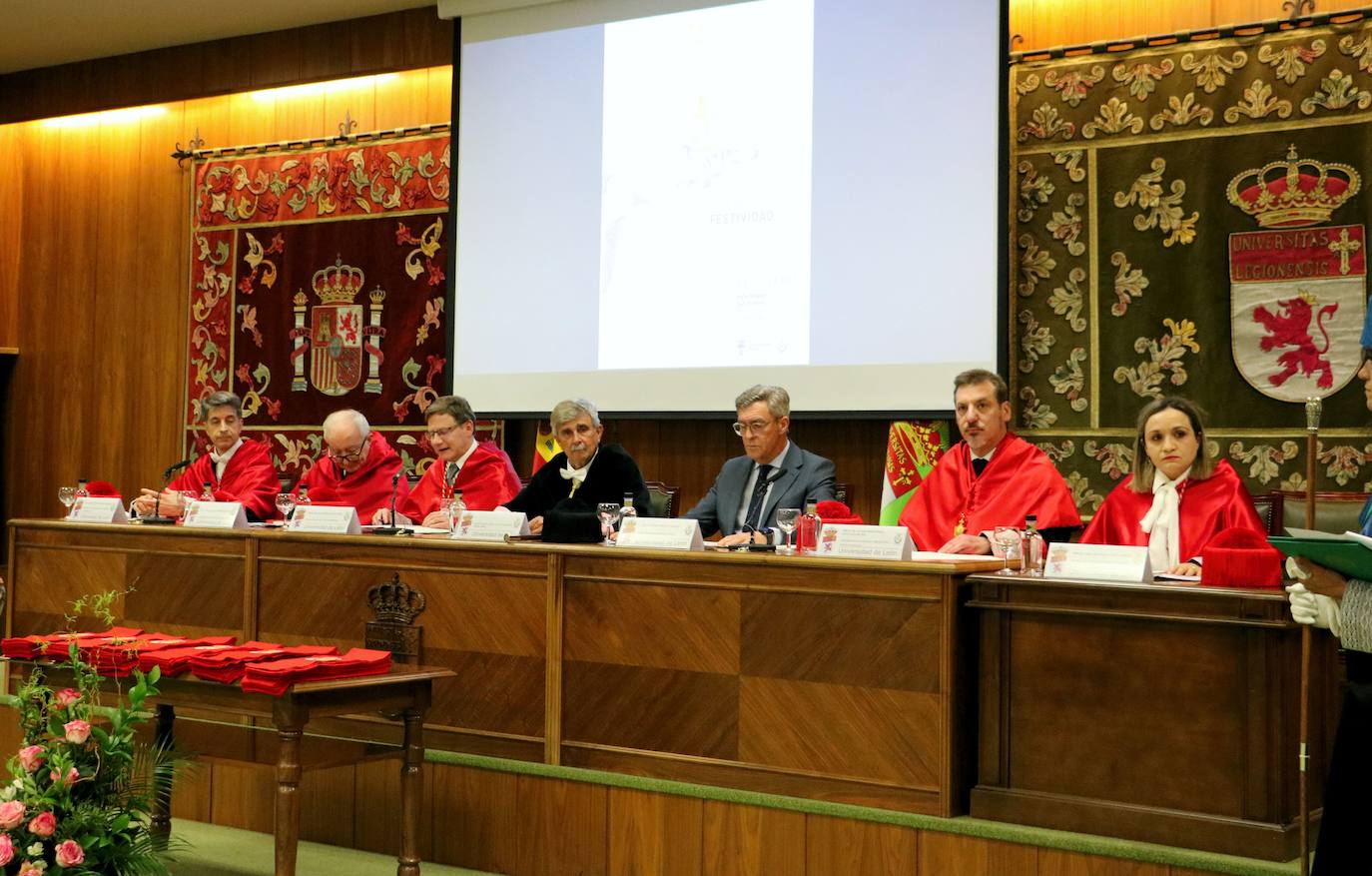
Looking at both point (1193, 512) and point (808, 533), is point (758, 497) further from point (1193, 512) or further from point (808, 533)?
point (1193, 512)

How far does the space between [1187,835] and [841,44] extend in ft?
11.7

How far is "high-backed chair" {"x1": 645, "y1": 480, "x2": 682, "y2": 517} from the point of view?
199 inches

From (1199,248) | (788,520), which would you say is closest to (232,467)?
(788,520)

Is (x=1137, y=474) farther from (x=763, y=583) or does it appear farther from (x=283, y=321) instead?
(x=283, y=321)

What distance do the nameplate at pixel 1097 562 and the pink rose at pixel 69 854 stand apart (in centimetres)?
216

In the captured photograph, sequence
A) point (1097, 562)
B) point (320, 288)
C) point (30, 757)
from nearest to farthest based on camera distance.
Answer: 1. point (30, 757)
2. point (1097, 562)
3. point (320, 288)

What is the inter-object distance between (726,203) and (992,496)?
6.44 feet

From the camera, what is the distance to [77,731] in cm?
268

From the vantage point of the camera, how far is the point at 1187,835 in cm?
295

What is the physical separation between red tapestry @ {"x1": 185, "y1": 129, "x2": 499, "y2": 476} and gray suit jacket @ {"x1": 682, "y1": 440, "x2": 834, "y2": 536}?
1976mm

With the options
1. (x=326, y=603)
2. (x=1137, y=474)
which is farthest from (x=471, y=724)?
(x=1137, y=474)

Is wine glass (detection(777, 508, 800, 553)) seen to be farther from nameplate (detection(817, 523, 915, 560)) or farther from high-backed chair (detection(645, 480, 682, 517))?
high-backed chair (detection(645, 480, 682, 517))

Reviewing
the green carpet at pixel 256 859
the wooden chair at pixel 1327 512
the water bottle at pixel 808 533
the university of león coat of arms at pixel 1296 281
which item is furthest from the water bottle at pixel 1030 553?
the university of león coat of arms at pixel 1296 281

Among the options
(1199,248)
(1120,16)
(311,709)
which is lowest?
(311,709)
